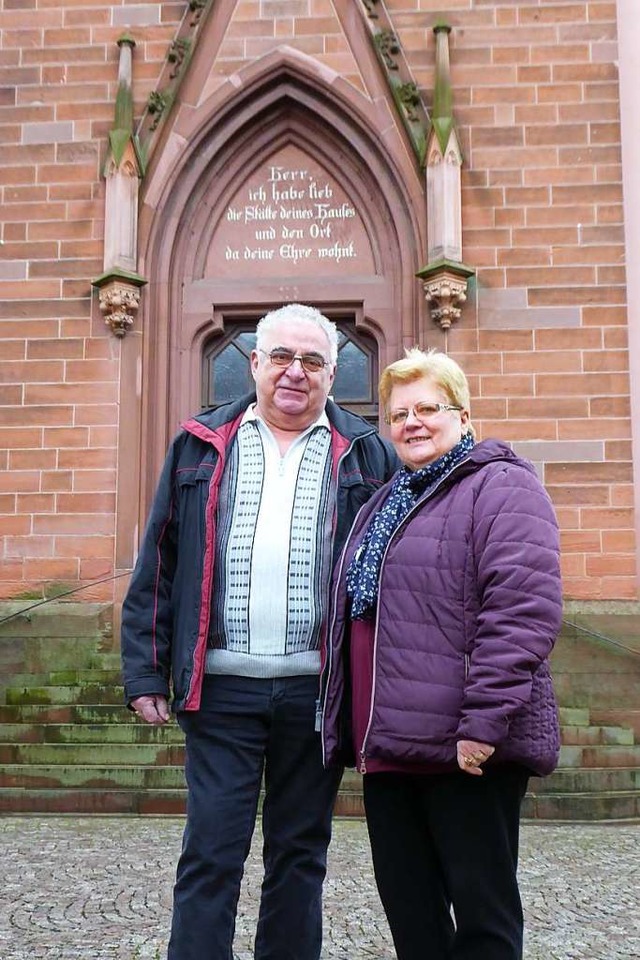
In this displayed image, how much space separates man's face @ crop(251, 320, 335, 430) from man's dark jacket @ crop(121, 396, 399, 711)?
0.12 m

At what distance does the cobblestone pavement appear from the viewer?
3.49 meters

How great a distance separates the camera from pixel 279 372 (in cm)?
288

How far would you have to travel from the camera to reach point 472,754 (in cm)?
216

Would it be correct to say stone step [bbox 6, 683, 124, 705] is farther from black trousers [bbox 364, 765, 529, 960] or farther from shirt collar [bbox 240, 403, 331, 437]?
black trousers [bbox 364, 765, 529, 960]

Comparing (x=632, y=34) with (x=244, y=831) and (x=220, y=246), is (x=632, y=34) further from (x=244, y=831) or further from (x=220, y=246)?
(x=244, y=831)

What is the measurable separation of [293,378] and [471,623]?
90cm

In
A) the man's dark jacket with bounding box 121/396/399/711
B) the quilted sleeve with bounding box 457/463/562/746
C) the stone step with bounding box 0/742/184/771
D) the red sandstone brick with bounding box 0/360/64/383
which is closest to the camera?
the quilted sleeve with bounding box 457/463/562/746

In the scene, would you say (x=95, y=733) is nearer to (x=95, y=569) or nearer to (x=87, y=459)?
(x=95, y=569)

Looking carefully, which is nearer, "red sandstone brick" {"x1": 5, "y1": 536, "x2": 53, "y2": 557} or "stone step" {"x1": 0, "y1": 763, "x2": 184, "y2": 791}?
"stone step" {"x1": 0, "y1": 763, "x2": 184, "y2": 791}

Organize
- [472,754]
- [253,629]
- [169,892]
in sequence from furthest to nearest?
[169,892]
[253,629]
[472,754]

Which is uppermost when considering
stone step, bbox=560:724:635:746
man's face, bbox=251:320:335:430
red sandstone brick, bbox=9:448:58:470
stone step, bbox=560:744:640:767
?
red sandstone brick, bbox=9:448:58:470

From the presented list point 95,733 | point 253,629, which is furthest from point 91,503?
point 253,629

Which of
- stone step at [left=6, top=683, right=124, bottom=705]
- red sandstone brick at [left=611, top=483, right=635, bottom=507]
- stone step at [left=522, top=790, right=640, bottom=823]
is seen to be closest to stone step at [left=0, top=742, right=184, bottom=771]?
stone step at [left=6, top=683, right=124, bottom=705]

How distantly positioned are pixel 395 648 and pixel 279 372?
89 cm
